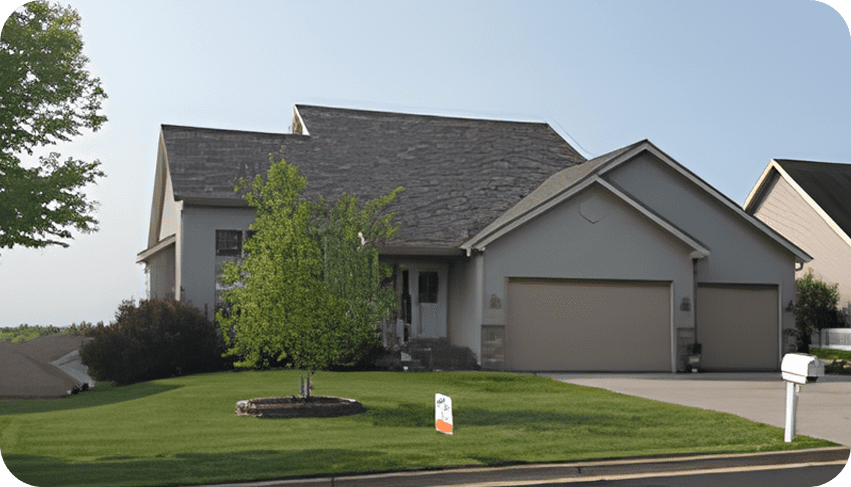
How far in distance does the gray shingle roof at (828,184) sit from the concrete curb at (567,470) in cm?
2714

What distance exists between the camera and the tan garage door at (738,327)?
84.6ft

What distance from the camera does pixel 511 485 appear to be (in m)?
9.41

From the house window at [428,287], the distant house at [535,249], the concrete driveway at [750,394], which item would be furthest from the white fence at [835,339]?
the house window at [428,287]

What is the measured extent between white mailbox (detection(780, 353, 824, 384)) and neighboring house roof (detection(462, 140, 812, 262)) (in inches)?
464

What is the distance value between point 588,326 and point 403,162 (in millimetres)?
9099

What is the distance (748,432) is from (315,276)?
781 cm

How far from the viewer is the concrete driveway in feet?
45.0

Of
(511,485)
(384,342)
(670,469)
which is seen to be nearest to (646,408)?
(670,469)

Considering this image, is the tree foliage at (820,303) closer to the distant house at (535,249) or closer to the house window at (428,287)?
the distant house at (535,249)

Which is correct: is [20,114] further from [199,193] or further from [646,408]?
[646,408]

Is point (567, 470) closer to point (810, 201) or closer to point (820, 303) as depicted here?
point (820, 303)

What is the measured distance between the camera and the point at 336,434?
1223 cm

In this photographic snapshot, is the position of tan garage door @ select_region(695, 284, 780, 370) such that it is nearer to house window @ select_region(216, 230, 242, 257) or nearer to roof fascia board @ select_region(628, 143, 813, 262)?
roof fascia board @ select_region(628, 143, 813, 262)

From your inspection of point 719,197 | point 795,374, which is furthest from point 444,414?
point 719,197
